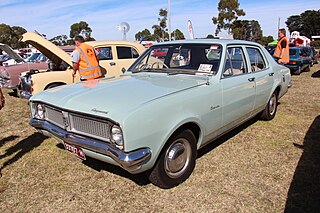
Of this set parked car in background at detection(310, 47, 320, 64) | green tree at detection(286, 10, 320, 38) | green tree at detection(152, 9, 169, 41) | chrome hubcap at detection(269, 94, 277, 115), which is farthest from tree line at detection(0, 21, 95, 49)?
green tree at detection(286, 10, 320, 38)

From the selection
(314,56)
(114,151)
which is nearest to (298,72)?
(314,56)

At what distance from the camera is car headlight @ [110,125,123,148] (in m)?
2.52

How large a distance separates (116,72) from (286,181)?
17.4 ft

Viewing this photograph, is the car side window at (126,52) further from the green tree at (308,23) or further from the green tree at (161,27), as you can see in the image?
the green tree at (308,23)

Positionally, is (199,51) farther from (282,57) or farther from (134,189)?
(282,57)

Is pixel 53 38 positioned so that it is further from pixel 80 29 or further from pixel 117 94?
pixel 117 94

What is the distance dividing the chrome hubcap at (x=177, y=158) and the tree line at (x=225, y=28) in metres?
6.48

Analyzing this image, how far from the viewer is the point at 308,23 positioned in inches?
3268

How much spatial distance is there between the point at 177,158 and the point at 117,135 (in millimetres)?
905

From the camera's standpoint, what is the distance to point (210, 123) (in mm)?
3387

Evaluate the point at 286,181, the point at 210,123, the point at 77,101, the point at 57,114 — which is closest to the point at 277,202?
the point at 286,181

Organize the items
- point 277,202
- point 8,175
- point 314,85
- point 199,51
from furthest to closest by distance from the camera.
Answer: point 314,85
point 199,51
point 8,175
point 277,202

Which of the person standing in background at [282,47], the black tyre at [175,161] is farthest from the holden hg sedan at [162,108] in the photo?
the person standing in background at [282,47]

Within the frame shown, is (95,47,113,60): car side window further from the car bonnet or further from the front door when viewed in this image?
the front door
